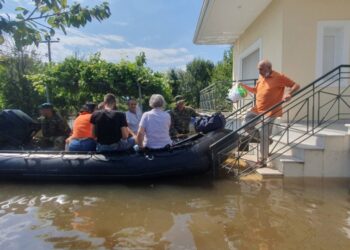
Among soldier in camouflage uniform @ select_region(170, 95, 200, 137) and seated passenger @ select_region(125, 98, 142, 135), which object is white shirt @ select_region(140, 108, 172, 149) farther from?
soldier in camouflage uniform @ select_region(170, 95, 200, 137)

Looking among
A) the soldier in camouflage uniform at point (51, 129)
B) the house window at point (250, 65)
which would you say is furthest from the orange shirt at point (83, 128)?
the house window at point (250, 65)

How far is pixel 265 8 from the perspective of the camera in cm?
946

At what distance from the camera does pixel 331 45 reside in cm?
817

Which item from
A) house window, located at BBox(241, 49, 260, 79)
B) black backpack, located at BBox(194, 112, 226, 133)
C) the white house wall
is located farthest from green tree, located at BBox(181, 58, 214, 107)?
black backpack, located at BBox(194, 112, 226, 133)

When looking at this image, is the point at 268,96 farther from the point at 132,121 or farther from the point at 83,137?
the point at 83,137

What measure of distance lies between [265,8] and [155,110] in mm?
5278

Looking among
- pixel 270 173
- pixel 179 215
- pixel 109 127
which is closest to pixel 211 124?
pixel 270 173

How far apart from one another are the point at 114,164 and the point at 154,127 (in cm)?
87

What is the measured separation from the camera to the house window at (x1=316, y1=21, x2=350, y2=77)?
25.9 feet

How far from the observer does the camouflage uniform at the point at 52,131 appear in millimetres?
7527

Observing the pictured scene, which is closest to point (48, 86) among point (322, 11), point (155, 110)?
point (155, 110)

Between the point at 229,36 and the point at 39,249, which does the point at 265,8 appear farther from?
the point at 39,249

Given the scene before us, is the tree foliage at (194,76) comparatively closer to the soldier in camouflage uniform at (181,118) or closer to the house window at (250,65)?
the house window at (250,65)

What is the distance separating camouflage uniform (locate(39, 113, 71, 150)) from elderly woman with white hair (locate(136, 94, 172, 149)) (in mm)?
2378
